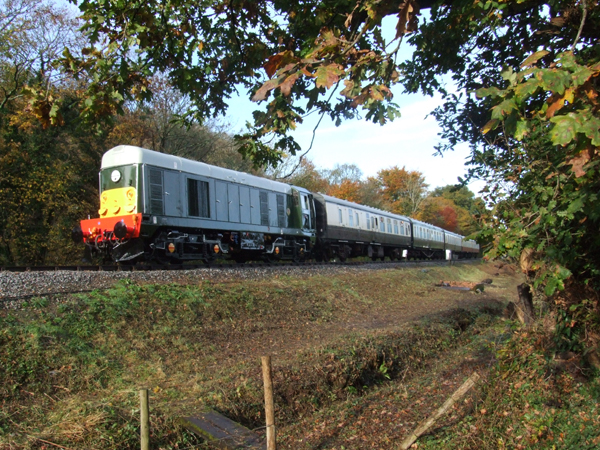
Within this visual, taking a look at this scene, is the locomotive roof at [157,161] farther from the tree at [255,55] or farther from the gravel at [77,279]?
the tree at [255,55]

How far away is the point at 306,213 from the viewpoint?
19.2 m

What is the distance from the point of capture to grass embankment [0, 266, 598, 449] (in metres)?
5.02

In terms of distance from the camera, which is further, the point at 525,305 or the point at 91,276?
the point at 91,276

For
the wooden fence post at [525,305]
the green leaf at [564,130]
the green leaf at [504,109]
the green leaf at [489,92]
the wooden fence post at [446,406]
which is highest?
the green leaf at [489,92]

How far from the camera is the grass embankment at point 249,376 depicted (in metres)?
5.02

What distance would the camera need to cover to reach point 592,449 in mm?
4559

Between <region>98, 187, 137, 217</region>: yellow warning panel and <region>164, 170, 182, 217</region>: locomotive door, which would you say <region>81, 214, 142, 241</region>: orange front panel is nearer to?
<region>98, 187, 137, 217</region>: yellow warning panel

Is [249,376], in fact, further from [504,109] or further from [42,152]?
[42,152]

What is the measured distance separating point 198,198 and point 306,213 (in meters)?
6.80

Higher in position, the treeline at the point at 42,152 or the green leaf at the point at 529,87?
the treeline at the point at 42,152

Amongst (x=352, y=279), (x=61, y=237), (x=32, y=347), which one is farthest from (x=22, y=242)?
(x=32, y=347)

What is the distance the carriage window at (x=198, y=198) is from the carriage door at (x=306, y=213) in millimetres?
6055

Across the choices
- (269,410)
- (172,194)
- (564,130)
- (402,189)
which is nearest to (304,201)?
(172,194)

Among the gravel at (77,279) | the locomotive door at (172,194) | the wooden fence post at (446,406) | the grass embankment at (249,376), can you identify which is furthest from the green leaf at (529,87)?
the locomotive door at (172,194)
